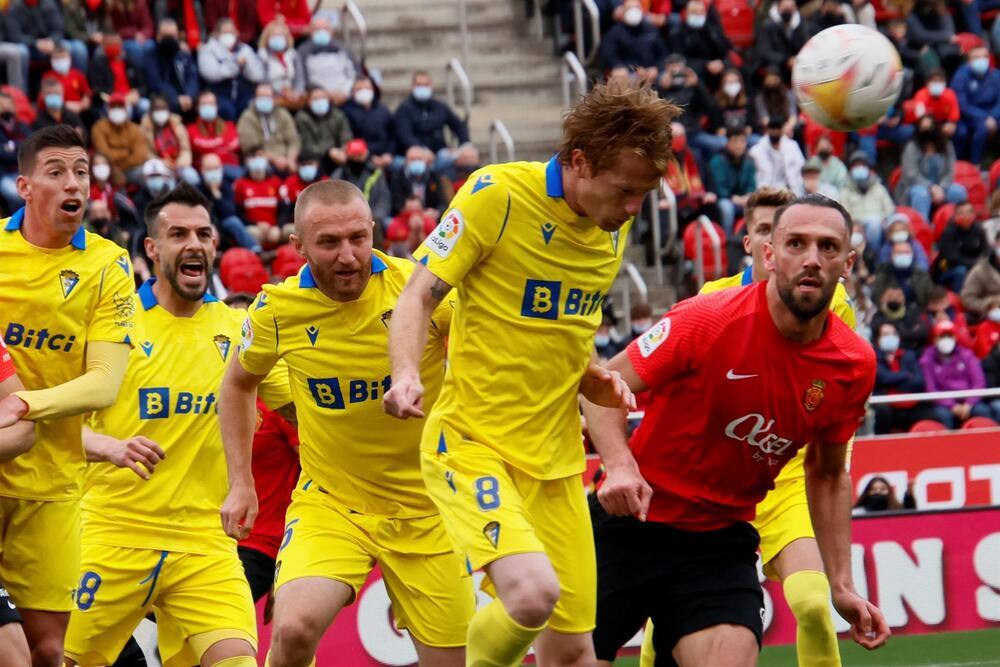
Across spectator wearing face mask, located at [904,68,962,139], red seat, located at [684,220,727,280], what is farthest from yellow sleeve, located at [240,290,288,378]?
spectator wearing face mask, located at [904,68,962,139]

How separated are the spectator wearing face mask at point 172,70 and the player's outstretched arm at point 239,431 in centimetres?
1031

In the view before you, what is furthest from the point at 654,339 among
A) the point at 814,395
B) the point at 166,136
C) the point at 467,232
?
the point at 166,136

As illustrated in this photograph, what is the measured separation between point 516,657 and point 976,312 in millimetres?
12517

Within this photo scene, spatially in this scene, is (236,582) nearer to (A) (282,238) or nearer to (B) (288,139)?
(A) (282,238)

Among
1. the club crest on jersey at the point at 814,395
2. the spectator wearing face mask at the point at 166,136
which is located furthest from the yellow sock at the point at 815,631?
the spectator wearing face mask at the point at 166,136

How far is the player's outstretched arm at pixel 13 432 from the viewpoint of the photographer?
7262 millimetres

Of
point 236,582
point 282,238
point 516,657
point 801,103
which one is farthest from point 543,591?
point 282,238

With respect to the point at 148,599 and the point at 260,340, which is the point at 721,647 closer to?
the point at 260,340

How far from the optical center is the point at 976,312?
1806cm

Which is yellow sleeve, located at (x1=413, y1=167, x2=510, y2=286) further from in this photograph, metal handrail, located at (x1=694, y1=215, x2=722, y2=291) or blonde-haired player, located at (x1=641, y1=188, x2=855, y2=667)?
metal handrail, located at (x1=694, y1=215, x2=722, y2=291)

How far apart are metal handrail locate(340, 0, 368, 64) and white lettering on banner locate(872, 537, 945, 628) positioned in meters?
10.2

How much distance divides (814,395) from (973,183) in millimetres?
14041

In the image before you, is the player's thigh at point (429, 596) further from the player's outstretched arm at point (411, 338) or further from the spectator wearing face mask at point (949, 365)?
the spectator wearing face mask at point (949, 365)

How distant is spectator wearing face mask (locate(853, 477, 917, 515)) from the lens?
12562 millimetres
